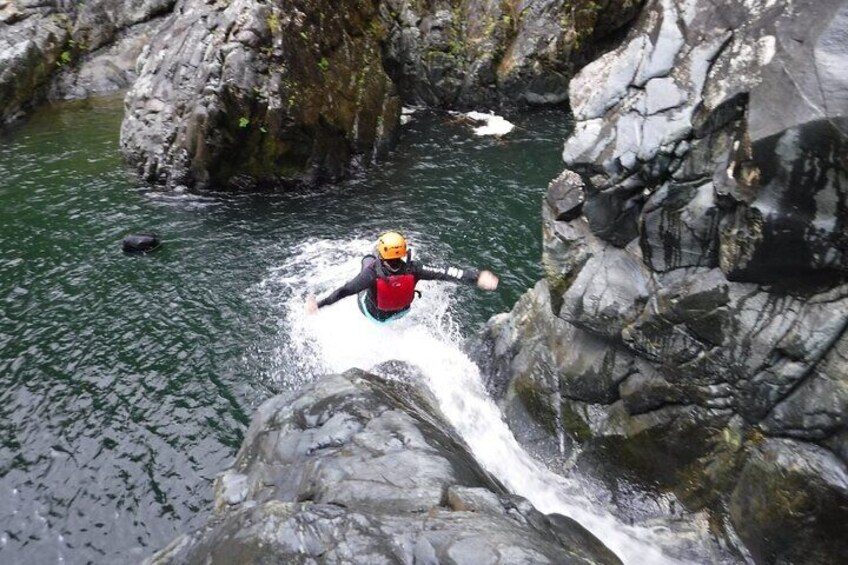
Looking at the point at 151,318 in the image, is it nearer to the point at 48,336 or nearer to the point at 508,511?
the point at 48,336

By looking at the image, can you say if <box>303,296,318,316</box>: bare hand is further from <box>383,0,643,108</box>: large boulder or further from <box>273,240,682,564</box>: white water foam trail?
<box>383,0,643,108</box>: large boulder

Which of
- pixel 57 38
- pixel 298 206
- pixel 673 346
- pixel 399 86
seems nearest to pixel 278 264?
pixel 298 206

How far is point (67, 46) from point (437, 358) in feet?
108

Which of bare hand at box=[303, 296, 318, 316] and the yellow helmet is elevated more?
the yellow helmet

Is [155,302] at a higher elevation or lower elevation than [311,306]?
lower

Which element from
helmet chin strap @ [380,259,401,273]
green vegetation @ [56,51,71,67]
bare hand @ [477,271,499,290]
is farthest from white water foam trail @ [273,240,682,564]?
green vegetation @ [56,51,71,67]

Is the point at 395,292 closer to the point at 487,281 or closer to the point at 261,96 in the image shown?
the point at 487,281

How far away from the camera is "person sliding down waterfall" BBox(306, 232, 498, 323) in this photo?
42.4 feet

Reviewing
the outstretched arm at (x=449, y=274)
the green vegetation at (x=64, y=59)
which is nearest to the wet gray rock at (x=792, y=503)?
the outstretched arm at (x=449, y=274)

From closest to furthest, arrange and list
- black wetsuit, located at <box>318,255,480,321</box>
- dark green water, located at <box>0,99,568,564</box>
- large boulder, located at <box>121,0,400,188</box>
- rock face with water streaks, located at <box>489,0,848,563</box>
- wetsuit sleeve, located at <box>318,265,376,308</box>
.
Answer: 1. rock face with water streaks, located at <box>489,0,848,563</box>
2. dark green water, located at <box>0,99,568,564</box>
3. wetsuit sleeve, located at <box>318,265,376,308</box>
4. black wetsuit, located at <box>318,255,480,321</box>
5. large boulder, located at <box>121,0,400,188</box>

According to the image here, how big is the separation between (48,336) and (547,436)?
12.5 m

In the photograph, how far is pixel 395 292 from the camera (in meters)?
13.9

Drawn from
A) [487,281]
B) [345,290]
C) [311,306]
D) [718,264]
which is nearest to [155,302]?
[311,306]

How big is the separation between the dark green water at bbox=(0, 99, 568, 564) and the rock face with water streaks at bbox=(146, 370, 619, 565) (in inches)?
103
